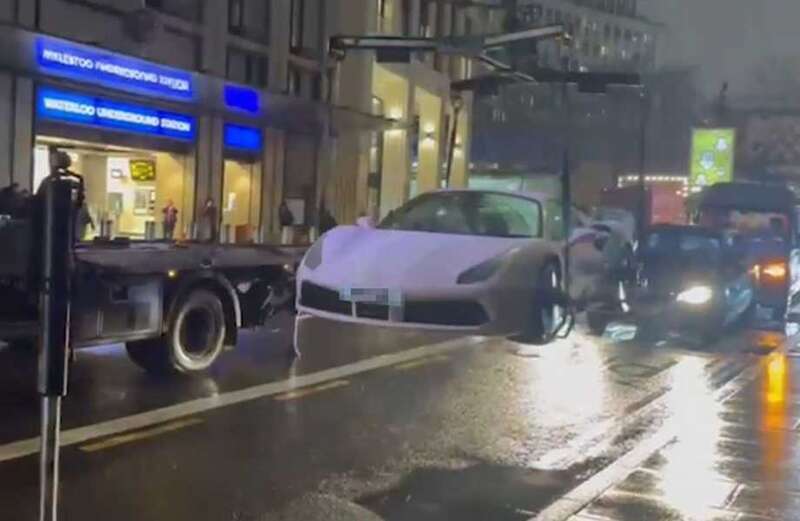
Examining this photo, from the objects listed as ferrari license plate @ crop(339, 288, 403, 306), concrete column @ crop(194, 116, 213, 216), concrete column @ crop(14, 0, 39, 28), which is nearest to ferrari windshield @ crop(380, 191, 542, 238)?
ferrari license plate @ crop(339, 288, 403, 306)

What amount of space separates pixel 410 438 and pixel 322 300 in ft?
5.53

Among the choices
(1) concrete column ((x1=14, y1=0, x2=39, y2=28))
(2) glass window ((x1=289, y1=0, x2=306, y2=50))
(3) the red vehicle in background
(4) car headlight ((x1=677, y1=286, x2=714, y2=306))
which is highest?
(2) glass window ((x1=289, y1=0, x2=306, y2=50))

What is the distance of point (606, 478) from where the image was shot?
7.88 meters

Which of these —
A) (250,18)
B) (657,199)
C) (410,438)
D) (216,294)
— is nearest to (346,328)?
(216,294)

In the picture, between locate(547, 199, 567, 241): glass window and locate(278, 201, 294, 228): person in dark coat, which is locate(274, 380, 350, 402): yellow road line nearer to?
locate(547, 199, 567, 241): glass window

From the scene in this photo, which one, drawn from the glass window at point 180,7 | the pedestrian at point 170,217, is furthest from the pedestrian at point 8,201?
the glass window at point 180,7

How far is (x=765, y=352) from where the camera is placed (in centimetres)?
1595

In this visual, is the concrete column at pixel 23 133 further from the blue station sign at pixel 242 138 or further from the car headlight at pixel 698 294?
A: the car headlight at pixel 698 294

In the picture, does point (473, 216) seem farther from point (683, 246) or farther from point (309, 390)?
point (683, 246)

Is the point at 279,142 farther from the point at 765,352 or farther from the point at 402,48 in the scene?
the point at 765,352

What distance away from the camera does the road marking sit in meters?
8.30

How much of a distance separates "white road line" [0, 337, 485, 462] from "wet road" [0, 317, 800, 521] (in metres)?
0.03

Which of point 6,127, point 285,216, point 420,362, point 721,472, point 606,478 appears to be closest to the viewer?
point 606,478

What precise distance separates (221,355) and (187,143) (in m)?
13.7
